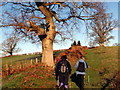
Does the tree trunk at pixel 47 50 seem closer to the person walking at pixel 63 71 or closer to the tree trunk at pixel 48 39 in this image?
the tree trunk at pixel 48 39

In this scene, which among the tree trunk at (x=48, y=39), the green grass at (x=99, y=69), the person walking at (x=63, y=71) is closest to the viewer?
the person walking at (x=63, y=71)

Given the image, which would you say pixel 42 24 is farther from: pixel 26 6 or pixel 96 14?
pixel 96 14

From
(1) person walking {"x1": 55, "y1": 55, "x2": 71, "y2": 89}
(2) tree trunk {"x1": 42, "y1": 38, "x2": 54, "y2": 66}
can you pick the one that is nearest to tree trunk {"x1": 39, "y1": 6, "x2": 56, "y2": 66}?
(2) tree trunk {"x1": 42, "y1": 38, "x2": 54, "y2": 66}

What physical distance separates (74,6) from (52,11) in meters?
2.93

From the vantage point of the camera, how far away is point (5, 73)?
14906mm

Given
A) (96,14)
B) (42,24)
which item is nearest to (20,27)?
(42,24)

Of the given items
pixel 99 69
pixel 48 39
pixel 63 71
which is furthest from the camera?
pixel 48 39

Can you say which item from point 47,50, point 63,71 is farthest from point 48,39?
point 63,71

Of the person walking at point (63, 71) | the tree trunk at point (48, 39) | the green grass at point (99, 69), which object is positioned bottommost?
the green grass at point (99, 69)

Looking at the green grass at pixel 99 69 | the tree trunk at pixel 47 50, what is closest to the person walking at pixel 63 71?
the green grass at pixel 99 69

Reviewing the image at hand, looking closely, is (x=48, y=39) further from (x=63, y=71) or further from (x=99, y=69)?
(x=63, y=71)

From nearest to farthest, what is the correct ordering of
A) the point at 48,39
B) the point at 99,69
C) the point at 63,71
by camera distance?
the point at 63,71
the point at 99,69
the point at 48,39

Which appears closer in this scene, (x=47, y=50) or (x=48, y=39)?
(x=48, y=39)

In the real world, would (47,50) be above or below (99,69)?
above
